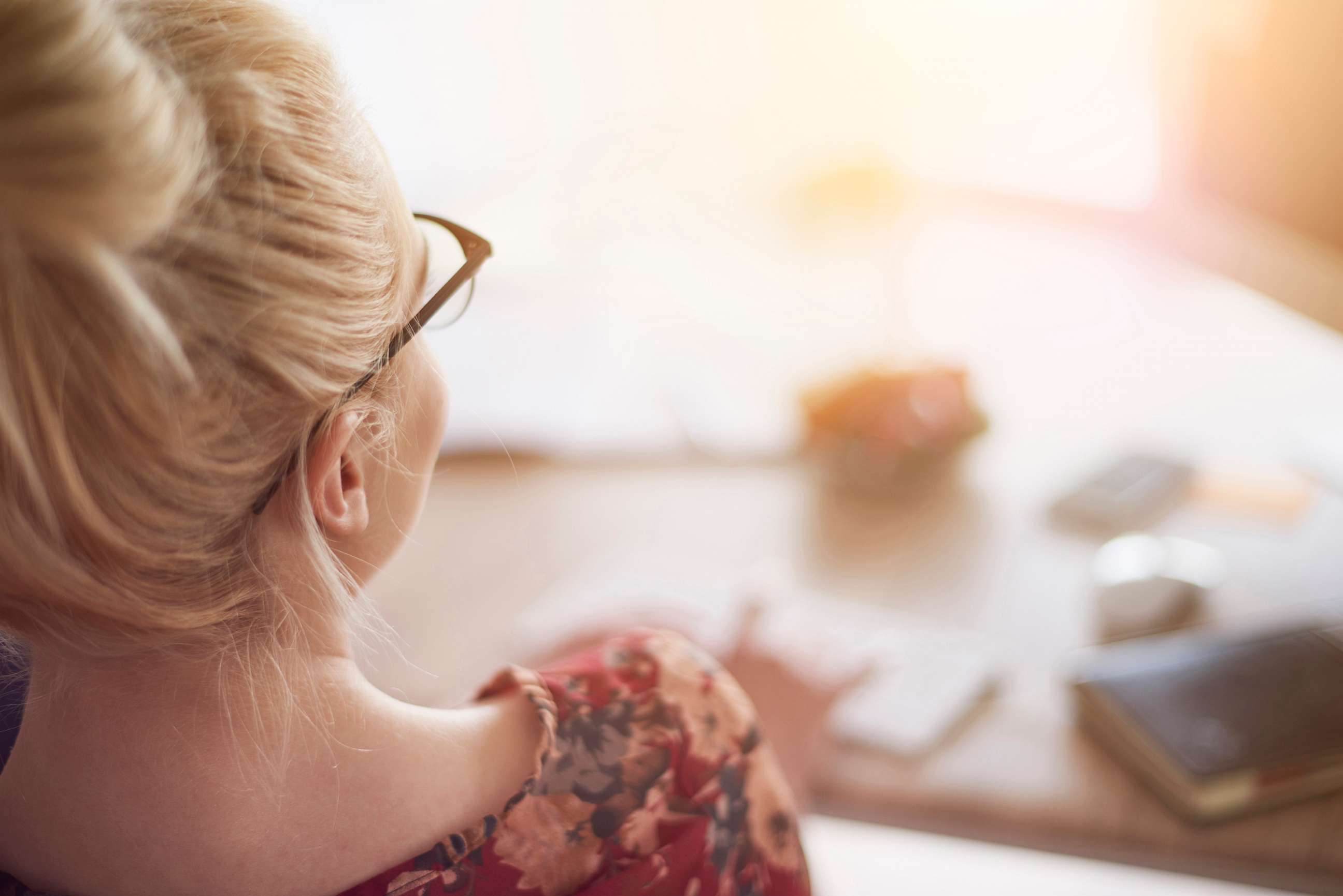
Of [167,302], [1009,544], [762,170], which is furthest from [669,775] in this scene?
[762,170]

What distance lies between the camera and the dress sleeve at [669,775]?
0.61 meters

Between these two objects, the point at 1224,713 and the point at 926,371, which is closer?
the point at 1224,713

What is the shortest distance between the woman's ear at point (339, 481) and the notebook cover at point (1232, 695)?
61 cm

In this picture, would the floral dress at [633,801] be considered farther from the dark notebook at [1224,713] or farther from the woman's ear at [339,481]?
the dark notebook at [1224,713]

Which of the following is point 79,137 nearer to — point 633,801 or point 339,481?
point 339,481

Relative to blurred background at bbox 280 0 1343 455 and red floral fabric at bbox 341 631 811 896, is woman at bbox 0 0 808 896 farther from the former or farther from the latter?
blurred background at bbox 280 0 1343 455

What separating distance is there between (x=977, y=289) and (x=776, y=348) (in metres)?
0.49

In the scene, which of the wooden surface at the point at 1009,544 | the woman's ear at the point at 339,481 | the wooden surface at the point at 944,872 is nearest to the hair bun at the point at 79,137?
the woman's ear at the point at 339,481

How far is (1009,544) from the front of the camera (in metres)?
1.09

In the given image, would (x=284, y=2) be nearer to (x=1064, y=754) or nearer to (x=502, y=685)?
(x=502, y=685)

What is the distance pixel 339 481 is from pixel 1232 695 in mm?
710

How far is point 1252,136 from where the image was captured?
1015 mm

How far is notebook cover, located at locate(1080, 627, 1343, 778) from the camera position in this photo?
2.42ft

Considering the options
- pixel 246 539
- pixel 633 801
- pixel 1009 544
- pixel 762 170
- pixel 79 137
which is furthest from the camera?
pixel 762 170
